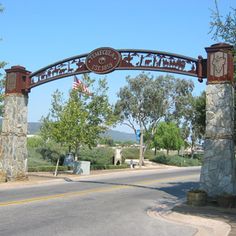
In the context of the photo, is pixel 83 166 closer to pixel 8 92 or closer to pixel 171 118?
pixel 8 92

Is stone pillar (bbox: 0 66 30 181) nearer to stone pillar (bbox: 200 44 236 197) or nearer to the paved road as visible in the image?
the paved road

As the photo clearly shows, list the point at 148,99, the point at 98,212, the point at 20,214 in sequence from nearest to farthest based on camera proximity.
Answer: the point at 20,214 → the point at 98,212 → the point at 148,99

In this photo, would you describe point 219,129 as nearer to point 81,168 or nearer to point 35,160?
point 81,168

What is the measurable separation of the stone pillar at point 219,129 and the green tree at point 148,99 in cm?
3522

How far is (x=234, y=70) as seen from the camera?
15.3 metres

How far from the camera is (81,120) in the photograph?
30859 mm

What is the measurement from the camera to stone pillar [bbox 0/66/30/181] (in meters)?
21.4

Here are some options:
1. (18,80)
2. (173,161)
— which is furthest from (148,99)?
(18,80)

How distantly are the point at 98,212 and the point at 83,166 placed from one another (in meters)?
18.0

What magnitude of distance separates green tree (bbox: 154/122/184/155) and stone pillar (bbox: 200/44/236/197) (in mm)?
57842

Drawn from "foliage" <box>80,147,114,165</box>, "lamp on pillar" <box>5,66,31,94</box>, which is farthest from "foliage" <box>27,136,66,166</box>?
"lamp on pillar" <box>5,66,31,94</box>

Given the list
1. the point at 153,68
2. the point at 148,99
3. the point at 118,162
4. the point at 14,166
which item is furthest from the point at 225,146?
the point at 148,99

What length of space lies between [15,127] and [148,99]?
31.6 meters

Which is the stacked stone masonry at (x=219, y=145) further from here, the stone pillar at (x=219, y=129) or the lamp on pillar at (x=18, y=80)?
the lamp on pillar at (x=18, y=80)
